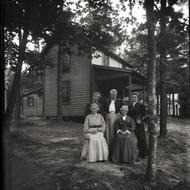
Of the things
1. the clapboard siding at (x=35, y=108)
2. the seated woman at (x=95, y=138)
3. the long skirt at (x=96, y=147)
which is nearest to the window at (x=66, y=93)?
the seated woman at (x=95, y=138)

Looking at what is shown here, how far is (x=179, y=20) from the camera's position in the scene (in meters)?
8.14

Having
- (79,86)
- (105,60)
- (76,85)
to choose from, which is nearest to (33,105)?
(105,60)

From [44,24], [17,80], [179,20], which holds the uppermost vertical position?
[44,24]

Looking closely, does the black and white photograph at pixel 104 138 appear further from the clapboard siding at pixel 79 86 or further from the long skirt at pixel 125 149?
the clapboard siding at pixel 79 86

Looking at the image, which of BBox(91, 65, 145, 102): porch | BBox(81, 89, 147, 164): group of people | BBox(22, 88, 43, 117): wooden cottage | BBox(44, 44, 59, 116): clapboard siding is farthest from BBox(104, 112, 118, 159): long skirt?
BBox(22, 88, 43, 117): wooden cottage

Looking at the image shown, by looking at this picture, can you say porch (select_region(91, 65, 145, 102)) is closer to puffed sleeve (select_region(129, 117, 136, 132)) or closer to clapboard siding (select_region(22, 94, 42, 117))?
puffed sleeve (select_region(129, 117, 136, 132))

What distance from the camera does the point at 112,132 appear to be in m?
8.29

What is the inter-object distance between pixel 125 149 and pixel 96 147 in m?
0.83

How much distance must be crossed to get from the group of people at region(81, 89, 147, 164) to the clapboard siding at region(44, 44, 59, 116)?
16.3m

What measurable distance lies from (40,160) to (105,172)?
244cm

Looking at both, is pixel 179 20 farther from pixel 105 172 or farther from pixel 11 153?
pixel 11 153

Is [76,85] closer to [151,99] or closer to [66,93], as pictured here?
[66,93]

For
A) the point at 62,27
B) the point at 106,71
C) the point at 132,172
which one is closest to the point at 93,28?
the point at 62,27

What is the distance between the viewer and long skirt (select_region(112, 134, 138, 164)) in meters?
7.65
